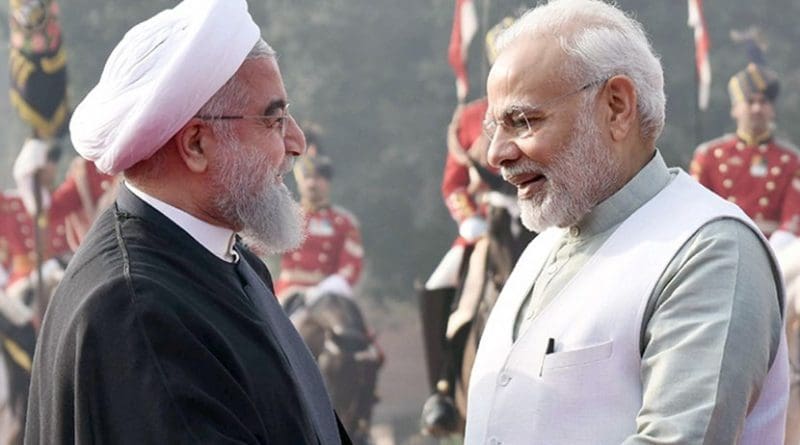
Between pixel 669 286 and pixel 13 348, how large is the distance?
849 cm

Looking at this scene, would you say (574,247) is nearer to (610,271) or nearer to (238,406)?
(610,271)

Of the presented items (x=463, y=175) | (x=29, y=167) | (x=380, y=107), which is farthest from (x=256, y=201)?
Answer: (x=29, y=167)

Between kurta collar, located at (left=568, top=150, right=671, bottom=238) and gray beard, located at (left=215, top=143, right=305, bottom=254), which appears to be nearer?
gray beard, located at (left=215, top=143, right=305, bottom=254)

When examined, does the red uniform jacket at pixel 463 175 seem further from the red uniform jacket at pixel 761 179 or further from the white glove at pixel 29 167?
the white glove at pixel 29 167

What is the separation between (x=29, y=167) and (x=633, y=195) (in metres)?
8.12

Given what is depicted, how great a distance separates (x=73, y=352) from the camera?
2689 mm

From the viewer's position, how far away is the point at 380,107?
34.3 feet

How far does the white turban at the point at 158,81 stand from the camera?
291cm

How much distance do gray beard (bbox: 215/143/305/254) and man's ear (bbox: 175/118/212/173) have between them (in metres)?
0.04

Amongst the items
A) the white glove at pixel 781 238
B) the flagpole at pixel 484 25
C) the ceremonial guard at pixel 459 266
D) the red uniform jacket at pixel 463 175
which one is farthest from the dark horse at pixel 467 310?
the white glove at pixel 781 238

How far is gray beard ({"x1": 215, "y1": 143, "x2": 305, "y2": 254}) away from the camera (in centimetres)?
301

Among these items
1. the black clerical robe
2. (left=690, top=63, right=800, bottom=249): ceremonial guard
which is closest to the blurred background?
(left=690, top=63, right=800, bottom=249): ceremonial guard

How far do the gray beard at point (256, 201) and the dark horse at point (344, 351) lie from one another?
686 centimetres

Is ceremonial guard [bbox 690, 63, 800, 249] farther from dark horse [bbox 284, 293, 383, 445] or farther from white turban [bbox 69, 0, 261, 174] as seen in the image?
white turban [bbox 69, 0, 261, 174]
